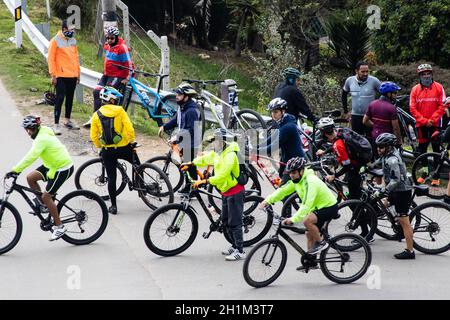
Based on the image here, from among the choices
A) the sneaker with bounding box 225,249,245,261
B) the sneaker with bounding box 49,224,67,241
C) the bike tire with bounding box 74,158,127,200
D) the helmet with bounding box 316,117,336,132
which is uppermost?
the helmet with bounding box 316,117,336,132

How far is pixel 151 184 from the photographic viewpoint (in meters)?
13.0

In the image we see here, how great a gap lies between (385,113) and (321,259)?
4038mm

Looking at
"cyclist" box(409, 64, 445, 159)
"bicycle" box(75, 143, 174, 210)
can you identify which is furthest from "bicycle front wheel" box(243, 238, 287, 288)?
"cyclist" box(409, 64, 445, 159)

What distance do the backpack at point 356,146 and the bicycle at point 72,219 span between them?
3.28 m

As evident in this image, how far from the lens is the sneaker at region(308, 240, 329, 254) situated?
33.8 ft

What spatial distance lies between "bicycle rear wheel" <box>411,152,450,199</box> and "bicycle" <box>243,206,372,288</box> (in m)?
3.94

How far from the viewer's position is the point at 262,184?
14.8m

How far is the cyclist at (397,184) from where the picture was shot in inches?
437

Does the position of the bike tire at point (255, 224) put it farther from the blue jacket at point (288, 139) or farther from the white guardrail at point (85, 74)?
the white guardrail at point (85, 74)

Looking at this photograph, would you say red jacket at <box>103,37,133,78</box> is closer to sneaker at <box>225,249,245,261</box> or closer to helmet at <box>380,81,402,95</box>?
helmet at <box>380,81,402,95</box>

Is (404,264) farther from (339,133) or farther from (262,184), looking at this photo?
(262,184)

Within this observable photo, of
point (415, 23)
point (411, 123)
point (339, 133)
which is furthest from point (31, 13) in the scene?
point (339, 133)

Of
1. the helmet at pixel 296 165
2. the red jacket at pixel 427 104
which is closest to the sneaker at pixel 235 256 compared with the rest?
the helmet at pixel 296 165

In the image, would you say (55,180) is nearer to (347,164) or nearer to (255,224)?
(255,224)
